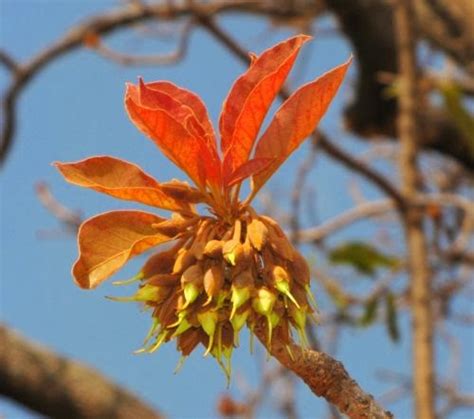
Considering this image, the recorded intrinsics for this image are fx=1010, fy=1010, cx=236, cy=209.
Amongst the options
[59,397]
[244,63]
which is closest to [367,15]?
[244,63]

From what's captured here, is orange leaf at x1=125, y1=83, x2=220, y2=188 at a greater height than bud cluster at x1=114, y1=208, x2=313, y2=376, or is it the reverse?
orange leaf at x1=125, y1=83, x2=220, y2=188

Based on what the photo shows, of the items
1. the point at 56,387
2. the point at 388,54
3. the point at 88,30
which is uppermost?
the point at 388,54

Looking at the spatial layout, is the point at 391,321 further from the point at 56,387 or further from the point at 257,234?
the point at 257,234

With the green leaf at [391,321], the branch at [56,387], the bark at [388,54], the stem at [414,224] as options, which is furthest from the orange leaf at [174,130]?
the bark at [388,54]

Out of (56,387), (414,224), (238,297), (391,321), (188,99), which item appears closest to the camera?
(238,297)

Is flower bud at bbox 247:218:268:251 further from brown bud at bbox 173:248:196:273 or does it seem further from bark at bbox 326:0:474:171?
bark at bbox 326:0:474:171

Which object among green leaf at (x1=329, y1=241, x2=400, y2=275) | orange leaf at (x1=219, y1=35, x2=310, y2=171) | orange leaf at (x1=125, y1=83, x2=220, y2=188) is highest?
green leaf at (x1=329, y1=241, x2=400, y2=275)

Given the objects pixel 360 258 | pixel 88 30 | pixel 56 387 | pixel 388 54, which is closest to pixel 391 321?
pixel 360 258

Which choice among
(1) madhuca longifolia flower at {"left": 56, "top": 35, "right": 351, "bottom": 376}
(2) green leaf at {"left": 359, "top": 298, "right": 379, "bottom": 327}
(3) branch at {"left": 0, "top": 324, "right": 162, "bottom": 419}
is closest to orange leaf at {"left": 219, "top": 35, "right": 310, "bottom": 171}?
(1) madhuca longifolia flower at {"left": 56, "top": 35, "right": 351, "bottom": 376}

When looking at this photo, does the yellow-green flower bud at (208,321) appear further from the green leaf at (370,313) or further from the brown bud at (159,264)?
the green leaf at (370,313)
